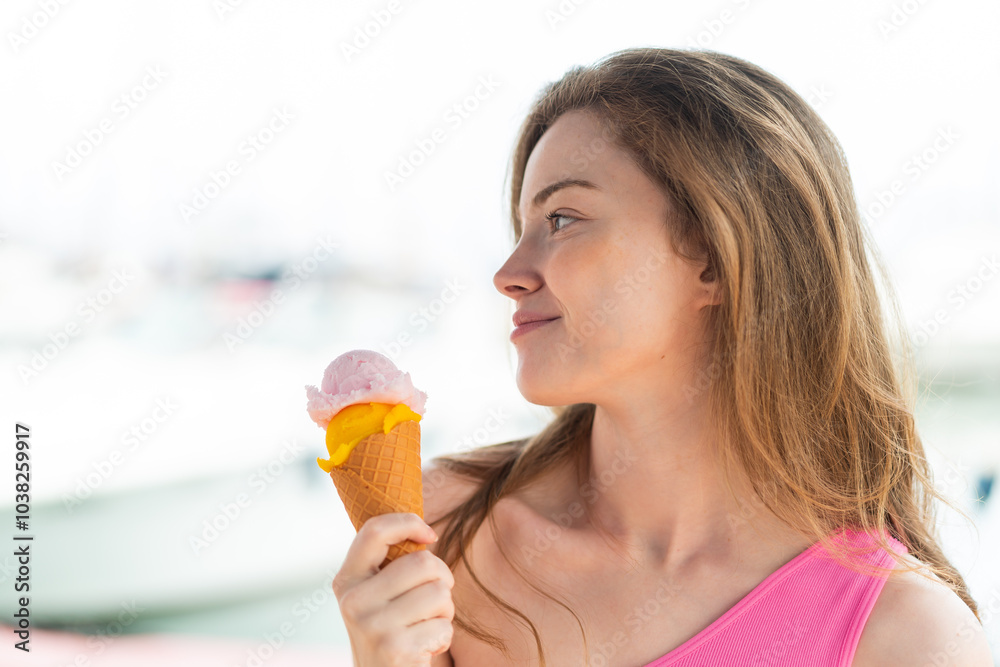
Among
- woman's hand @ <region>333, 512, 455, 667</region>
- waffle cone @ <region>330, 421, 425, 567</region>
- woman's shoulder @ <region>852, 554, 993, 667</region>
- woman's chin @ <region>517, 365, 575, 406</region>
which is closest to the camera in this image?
woman's hand @ <region>333, 512, 455, 667</region>

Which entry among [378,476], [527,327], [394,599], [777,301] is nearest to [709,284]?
[777,301]

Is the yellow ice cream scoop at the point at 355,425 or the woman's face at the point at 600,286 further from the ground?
the woman's face at the point at 600,286

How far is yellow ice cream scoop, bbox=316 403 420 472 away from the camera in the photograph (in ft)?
3.59

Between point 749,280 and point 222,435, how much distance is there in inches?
173

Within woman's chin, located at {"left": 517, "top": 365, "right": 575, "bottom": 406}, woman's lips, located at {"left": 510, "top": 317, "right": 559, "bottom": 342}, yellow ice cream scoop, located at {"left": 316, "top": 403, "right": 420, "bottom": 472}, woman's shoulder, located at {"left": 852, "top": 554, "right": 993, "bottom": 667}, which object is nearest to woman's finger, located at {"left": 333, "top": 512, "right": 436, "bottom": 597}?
yellow ice cream scoop, located at {"left": 316, "top": 403, "right": 420, "bottom": 472}

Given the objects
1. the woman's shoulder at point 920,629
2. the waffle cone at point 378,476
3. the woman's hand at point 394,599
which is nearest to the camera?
the woman's hand at point 394,599

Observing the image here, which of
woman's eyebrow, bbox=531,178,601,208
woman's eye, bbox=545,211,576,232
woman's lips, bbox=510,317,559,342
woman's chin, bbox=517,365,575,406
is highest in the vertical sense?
woman's eyebrow, bbox=531,178,601,208

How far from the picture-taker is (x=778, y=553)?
142 cm

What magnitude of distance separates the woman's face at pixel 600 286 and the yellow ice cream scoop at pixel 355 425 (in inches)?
12.9

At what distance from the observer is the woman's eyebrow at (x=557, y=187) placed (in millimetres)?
1373

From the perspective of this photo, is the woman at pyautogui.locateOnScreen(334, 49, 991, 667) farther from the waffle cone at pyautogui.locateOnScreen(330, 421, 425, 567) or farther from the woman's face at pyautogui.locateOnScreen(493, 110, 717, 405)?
the waffle cone at pyautogui.locateOnScreen(330, 421, 425, 567)

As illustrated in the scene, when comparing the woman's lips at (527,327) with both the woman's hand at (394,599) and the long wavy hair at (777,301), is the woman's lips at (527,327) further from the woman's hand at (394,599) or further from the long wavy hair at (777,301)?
the woman's hand at (394,599)

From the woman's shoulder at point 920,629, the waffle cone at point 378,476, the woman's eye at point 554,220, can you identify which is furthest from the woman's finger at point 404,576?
the woman's shoulder at point 920,629

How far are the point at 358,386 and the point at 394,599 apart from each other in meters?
0.33
